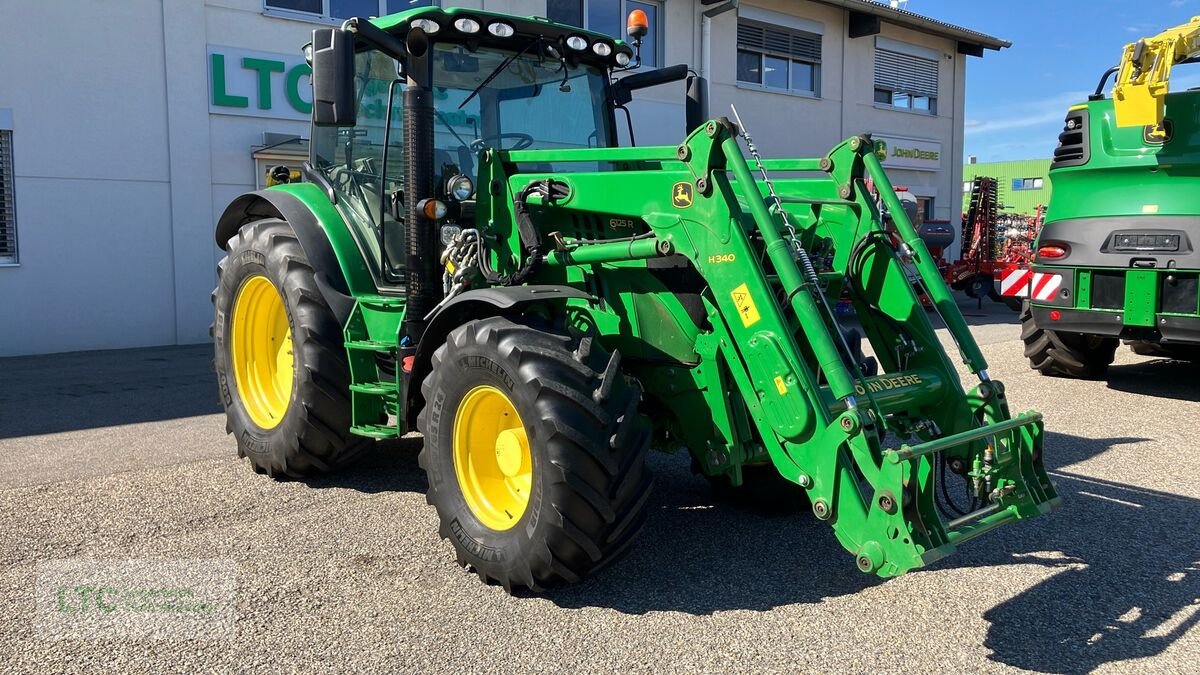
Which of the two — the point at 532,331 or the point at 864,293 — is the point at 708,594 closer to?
the point at 532,331

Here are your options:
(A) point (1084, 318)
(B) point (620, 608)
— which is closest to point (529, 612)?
(B) point (620, 608)

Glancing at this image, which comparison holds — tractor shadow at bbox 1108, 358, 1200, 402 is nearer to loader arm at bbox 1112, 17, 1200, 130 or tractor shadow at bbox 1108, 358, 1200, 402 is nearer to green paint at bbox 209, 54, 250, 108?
loader arm at bbox 1112, 17, 1200, 130

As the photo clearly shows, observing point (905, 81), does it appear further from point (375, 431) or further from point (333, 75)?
point (333, 75)

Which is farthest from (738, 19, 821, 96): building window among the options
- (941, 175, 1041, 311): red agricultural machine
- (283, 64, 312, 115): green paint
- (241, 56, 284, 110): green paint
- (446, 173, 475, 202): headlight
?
(446, 173, 475, 202): headlight

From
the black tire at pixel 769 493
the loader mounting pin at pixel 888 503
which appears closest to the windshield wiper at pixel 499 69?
the black tire at pixel 769 493

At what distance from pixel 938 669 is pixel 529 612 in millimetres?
1472

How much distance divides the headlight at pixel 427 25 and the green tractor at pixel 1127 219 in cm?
631

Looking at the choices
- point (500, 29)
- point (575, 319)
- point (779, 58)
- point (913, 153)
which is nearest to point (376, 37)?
point (500, 29)

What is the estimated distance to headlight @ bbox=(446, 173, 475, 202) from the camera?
4781mm

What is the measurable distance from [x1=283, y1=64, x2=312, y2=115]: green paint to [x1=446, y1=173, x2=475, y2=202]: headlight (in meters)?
8.00

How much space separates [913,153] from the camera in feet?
67.8

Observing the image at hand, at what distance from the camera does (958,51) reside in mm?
21844

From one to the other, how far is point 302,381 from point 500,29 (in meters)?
2.07

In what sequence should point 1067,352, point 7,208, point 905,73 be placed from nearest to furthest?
point 1067,352 → point 7,208 → point 905,73
